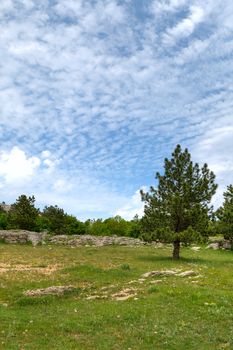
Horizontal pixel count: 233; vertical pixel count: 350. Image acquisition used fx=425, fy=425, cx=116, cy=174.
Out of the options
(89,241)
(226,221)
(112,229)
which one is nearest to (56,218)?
(89,241)

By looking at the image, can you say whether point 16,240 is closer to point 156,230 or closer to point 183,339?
point 156,230

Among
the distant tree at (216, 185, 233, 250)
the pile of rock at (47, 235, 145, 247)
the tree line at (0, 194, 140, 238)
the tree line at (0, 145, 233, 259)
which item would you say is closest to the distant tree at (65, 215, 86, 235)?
the tree line at (0, 194, 140, 238)

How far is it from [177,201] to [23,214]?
157ft

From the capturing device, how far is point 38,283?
28656 mm

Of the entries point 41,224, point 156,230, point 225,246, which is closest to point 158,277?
point 156,230

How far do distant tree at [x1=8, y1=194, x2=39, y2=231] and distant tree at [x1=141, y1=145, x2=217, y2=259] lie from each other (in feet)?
137

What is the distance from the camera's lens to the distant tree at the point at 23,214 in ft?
274

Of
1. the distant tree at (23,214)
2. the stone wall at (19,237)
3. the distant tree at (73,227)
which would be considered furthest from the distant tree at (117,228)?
the stone wall at (19,237)

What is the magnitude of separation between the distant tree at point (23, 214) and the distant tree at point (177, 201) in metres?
41.9

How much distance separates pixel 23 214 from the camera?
8506 centimetres

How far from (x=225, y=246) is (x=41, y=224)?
48820 mm

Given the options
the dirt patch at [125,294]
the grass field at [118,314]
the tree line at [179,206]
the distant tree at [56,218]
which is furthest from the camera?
the distant tree at [56,218]

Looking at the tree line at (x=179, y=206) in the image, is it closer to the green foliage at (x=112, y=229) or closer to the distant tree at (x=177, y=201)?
the distant tree at (x=177, y=201)

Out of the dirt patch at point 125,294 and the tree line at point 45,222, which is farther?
the tree line at point 45,222
